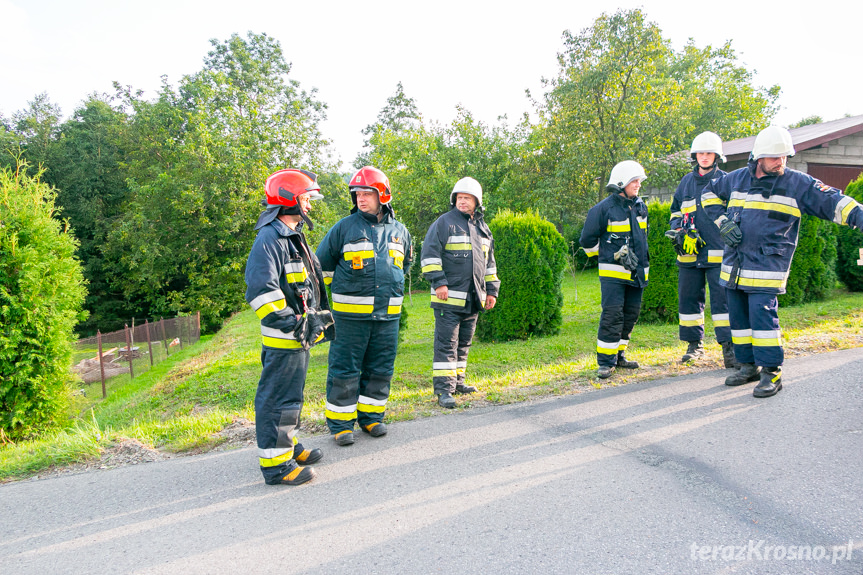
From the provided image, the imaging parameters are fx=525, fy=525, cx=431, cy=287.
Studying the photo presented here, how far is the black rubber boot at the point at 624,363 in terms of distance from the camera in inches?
242

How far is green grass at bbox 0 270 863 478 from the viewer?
15.3 feet

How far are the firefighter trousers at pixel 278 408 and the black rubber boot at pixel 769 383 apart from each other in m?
A: 4.05

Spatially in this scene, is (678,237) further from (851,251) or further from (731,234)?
(851,251)

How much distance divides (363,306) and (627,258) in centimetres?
313

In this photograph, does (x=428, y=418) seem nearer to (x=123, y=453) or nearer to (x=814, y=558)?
(x=123, y=453)

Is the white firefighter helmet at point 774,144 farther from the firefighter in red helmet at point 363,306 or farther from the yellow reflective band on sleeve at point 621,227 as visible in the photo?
the firefighter in red helmet at point 363,306

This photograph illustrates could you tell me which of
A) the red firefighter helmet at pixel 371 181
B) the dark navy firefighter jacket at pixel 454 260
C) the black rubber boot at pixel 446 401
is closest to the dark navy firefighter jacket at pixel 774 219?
the dark navy firefighter jacket at pixel 454 260

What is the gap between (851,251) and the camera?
10500 millimetres

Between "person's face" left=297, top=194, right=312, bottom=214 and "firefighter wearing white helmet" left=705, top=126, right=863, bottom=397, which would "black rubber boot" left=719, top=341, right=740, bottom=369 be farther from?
"person's face" left=297, top=194, right=312, bottom=214

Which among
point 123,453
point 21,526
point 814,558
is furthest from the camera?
point 123,453

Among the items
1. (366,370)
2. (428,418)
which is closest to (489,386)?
(428,418)

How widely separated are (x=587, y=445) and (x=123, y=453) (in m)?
3.79

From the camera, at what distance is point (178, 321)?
59.9 feet

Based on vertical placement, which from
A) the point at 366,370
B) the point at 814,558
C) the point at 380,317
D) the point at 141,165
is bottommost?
the point at 814,558
